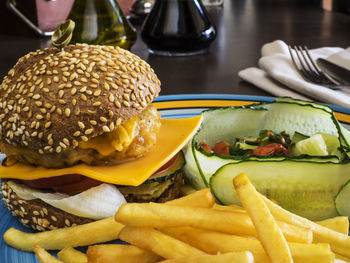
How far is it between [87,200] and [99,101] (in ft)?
1.29

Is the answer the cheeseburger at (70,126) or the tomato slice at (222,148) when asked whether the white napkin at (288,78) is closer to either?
the tomato slice at (222,148)

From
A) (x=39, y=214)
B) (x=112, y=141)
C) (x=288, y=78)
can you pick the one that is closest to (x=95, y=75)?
(x=112, y=141)

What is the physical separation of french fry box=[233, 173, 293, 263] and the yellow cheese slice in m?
0.54

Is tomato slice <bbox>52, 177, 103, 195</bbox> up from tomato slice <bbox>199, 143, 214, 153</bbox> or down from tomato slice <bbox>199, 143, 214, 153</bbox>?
up

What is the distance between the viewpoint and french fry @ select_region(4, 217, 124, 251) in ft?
6.28

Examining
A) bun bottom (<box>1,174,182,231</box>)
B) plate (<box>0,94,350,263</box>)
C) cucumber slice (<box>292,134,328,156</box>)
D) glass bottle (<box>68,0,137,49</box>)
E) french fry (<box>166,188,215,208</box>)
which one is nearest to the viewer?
french fry (<box>166,188,215,208</box>)

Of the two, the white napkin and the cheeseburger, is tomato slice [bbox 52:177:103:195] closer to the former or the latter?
the cheeseburger

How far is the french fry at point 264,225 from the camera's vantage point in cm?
153

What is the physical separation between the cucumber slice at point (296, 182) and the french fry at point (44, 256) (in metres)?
0.72

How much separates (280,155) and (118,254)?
806 mm

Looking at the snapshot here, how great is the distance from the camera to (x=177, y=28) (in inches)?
153

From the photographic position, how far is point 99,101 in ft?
6.62

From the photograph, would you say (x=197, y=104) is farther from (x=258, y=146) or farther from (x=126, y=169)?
(x=126, y=169)

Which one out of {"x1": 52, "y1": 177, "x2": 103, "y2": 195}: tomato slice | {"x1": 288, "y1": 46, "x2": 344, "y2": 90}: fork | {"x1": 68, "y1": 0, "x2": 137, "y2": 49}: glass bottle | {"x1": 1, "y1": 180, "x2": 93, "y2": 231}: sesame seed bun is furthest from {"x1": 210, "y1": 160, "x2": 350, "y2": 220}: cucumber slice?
{"x1": 68, "y1": 0, "x2": 137, "y2": 49}: glass bottle
